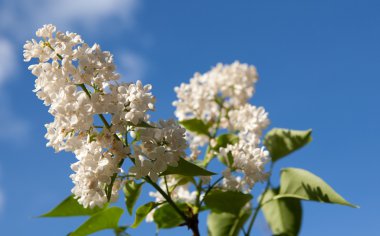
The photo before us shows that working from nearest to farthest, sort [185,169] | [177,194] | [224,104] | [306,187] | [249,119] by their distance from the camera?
[185,169]
[306,187]
[177,194]
[249,119]
[224,104]

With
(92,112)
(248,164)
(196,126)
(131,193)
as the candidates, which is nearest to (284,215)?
(196,126)

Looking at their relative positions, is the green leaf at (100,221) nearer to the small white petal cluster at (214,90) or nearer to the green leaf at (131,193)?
the green leaf at (131,193)

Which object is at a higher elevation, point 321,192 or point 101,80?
point 101,80

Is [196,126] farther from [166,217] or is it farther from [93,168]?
[93,168]

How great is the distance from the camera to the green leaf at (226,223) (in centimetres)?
188

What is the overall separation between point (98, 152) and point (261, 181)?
0.70 m

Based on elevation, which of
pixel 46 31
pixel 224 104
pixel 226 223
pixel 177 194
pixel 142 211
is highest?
pixel 224 104

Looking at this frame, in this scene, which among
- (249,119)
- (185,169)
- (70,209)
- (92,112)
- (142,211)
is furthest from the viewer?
(249,119)

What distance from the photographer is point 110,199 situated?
1307mm

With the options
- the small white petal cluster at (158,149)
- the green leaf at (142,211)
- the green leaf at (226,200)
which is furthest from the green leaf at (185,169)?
the green leaf at (226,200)

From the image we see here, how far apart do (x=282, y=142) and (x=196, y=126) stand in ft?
1.34

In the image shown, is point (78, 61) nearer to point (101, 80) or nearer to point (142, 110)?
point (101, 80)

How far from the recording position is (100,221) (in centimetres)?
150

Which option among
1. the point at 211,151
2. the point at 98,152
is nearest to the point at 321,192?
the point at 211,151
